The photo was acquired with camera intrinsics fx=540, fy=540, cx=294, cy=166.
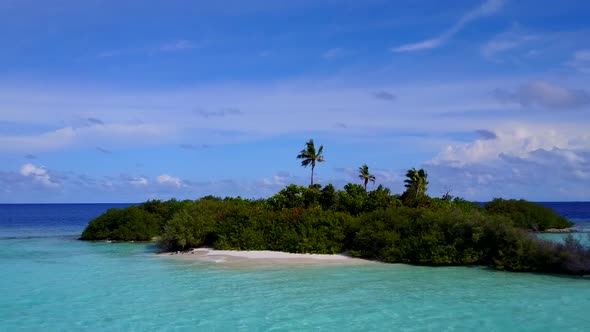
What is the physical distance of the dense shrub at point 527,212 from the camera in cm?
5034

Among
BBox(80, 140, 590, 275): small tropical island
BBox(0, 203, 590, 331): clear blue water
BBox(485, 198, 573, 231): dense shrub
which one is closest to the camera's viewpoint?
BBox(0, 203, 590, 331): clear blue water

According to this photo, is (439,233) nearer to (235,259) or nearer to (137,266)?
(235,259)

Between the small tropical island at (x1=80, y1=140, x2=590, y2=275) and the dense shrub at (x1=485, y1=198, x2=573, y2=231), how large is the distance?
693cm

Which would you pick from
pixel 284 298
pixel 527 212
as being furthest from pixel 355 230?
pixel 527 212

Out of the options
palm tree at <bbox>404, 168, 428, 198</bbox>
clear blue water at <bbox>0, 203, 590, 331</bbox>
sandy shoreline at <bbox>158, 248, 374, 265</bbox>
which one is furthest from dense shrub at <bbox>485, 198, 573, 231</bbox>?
clear blue water at <bbox>0, 203, 590, 331</bbox>

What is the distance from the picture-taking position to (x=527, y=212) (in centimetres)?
5184

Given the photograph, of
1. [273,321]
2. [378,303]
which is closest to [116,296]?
[273,321]

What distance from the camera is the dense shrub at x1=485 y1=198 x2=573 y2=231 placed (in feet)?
165

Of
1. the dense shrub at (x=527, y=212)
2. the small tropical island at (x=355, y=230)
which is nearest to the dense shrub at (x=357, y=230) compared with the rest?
the small tropical island at (x=355, y=230)

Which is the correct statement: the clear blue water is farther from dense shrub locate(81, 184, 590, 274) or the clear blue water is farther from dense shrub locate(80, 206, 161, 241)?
dense shrub locate(80, 206, 161, 241)

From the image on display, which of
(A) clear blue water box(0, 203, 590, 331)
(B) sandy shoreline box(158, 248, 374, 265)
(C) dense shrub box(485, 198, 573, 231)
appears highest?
(C) dense shrub box(485, 198, 573, 231)

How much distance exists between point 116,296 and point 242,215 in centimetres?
1536

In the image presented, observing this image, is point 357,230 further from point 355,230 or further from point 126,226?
point 126,226

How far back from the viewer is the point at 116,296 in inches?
763
